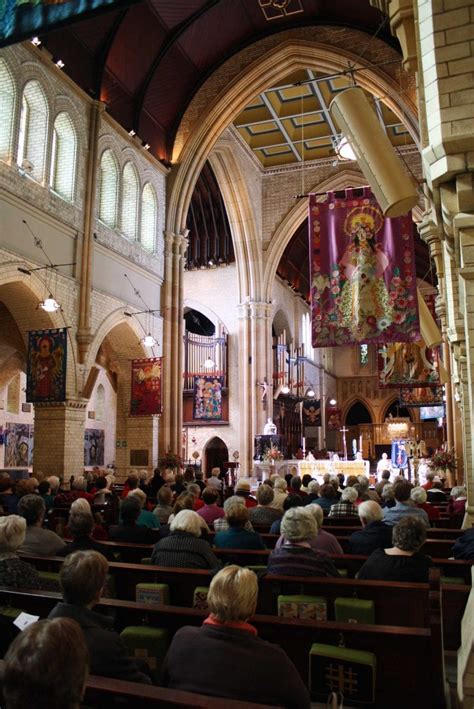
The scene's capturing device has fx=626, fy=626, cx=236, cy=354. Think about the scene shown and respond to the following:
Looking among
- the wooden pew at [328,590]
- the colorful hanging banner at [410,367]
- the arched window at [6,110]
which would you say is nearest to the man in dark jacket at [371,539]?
the wooden pew at [328,590]

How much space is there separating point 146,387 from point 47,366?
3.16 m

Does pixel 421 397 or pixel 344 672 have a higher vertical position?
pixel 421 397

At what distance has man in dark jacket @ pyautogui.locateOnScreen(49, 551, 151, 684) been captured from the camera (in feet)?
7.54

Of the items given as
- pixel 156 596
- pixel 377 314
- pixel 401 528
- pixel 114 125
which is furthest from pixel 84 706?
pixel 114 125

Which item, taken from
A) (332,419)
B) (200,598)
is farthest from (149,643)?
(332,419)

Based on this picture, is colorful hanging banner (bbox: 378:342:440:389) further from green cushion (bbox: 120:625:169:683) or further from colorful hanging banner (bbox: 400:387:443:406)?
green cushion (bbox: 120:625:169:683)

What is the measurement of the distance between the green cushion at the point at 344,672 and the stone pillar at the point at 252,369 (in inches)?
822

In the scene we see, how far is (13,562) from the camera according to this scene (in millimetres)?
3676

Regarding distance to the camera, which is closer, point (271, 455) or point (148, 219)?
point (148, 219)

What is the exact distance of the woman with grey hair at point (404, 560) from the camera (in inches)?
151

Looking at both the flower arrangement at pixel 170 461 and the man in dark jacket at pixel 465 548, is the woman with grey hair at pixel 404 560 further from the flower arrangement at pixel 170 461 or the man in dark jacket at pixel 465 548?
the flower arrangement at pixel 170 461

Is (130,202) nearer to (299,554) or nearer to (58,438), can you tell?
(58,438)

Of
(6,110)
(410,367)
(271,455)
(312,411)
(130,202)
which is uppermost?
(6,110)

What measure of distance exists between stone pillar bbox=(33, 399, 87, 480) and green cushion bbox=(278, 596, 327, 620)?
1018 centimetres
